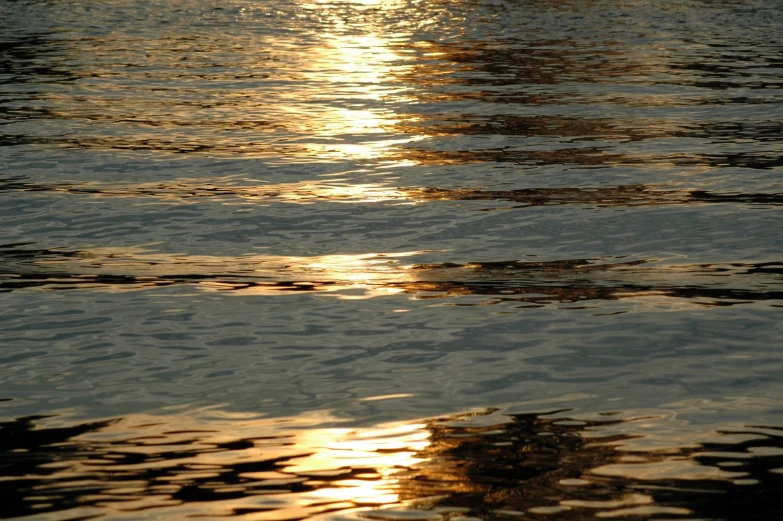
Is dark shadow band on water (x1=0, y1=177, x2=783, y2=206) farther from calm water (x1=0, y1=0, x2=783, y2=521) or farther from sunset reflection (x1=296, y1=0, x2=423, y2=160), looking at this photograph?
sunset reflection (x1=296, y1=0, x2=423, y2=160)

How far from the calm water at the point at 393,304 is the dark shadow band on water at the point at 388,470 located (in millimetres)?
10

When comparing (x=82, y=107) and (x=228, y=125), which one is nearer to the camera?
(x=228, y=125)

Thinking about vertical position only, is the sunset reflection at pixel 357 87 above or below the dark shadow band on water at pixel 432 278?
below

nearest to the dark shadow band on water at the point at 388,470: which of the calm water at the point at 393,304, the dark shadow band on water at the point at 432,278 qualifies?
the calm water at the point at 393,304

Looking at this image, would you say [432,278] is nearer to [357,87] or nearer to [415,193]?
[415,193]

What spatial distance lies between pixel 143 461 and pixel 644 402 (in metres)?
1.50

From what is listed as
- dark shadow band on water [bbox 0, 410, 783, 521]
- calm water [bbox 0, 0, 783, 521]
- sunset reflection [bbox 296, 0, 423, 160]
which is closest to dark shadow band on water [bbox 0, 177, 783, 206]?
calm water [bbox 0, 0, 783, 521]

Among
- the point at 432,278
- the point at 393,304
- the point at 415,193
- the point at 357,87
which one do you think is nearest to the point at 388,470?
the point at 393,304

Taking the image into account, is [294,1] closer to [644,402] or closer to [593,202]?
[593,202]

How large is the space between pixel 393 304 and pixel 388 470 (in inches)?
67.4

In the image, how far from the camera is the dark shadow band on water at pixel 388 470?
114 inches

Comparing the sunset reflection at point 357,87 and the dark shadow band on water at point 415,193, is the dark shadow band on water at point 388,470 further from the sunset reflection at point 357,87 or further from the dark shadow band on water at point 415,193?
the sunset reflection at point 357,87

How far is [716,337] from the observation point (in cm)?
439

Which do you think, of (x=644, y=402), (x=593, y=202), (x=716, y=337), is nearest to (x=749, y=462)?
(x=644, y=402)
